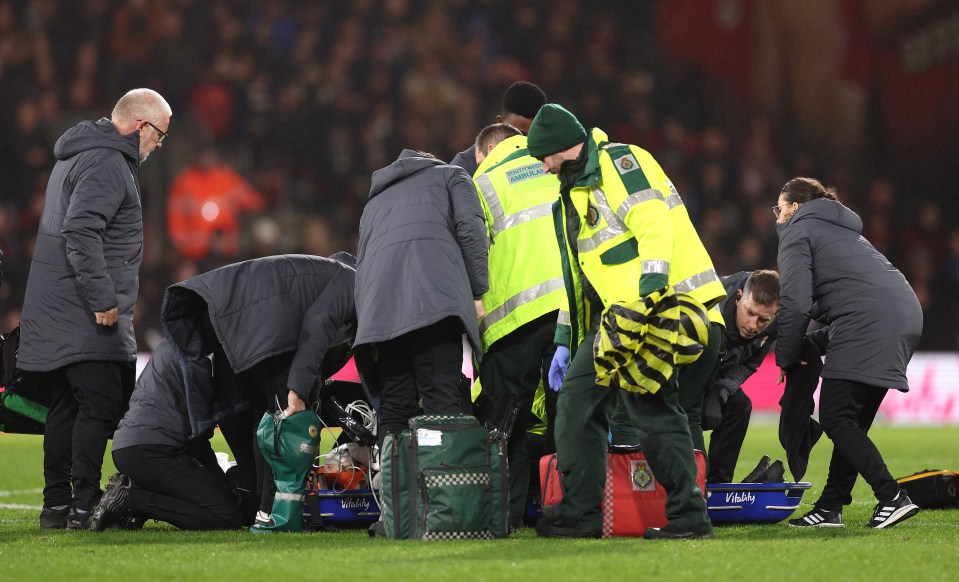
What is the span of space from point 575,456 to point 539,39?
1356 centimetres

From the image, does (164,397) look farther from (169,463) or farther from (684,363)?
(684,363)

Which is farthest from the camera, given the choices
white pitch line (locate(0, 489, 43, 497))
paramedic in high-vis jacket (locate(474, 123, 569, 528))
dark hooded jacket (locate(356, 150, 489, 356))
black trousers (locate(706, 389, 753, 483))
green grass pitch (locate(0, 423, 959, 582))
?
white pitch line (locate(0, 489, 43, 497))

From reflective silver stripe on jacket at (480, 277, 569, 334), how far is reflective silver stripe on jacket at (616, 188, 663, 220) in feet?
2.99

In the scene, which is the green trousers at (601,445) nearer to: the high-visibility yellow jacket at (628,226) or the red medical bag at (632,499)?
the red medical bag at (632,499)

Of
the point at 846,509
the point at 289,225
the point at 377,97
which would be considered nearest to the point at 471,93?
the point at 377,97

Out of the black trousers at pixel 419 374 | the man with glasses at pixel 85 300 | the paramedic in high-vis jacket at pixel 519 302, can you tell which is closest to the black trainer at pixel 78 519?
the man with glasses at pixel 85 300

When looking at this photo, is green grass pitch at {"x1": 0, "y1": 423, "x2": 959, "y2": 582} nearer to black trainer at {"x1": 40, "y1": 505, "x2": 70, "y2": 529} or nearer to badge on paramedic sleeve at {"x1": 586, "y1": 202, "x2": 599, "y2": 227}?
black trainer at {"x1": 40, "y1": 505, "x2": 70, "y2": 529}

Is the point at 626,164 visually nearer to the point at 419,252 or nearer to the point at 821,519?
the point at 419,252

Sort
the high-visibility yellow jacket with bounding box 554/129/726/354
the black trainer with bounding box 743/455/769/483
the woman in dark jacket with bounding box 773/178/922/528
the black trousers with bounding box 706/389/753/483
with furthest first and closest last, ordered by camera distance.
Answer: the black trousers with bounding box 706/389/753/483 < the black trainer with bounding box 743/455/769/483 < the woman in dark jacket with bounding box 773/178/922/528 < the high-visibility yellow jacket with bounding box 554/129/726/354

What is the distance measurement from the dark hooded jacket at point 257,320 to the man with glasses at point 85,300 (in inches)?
18.6

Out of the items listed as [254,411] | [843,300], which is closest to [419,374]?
[254,411]

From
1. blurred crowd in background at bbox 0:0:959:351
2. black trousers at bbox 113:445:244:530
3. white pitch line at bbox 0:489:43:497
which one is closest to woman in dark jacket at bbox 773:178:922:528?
black trousers at bbox 113:445:244:530

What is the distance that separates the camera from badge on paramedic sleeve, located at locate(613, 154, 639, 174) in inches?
207

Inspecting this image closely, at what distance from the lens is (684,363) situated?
516 cm
